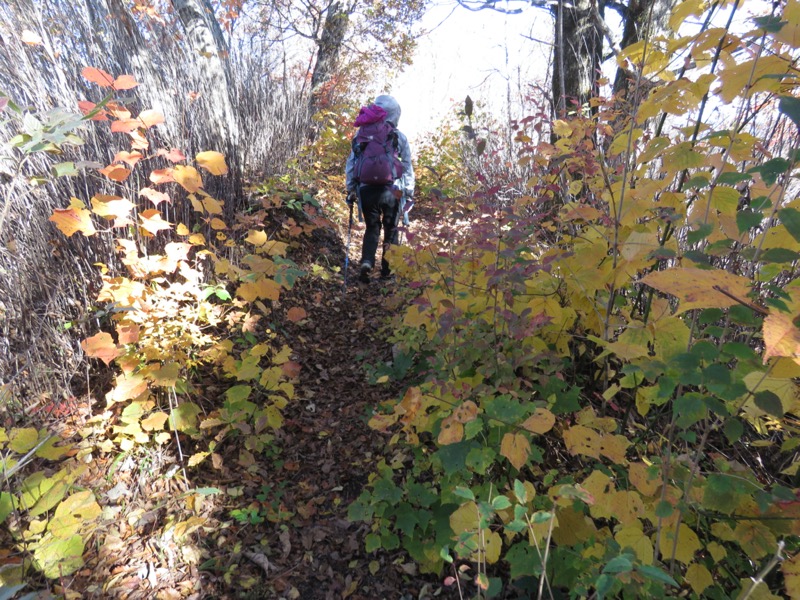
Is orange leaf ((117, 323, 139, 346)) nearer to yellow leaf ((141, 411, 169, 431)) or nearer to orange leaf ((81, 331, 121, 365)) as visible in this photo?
orange leaf ((81, 331, 121, 365))

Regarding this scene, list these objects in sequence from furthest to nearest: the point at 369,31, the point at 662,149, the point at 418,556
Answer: the point at 369,31
the point at 418,556
the point at 662,149

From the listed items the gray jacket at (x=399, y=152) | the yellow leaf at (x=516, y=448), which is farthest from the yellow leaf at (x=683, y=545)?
the gray jacket at (x=399, y=152)

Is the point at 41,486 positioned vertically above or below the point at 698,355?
below

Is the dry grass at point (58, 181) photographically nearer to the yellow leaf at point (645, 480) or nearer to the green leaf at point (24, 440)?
the green leaf at point (24, 440)

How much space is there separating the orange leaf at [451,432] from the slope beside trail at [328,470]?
0.82 meters

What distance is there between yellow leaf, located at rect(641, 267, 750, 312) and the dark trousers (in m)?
3.21

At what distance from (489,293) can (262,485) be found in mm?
1509

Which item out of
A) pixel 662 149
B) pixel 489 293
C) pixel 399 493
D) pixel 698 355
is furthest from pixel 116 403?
pixel 662 149

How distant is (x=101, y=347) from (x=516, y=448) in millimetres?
1814

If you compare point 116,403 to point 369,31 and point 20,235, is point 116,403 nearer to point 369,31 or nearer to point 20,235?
point 20,235

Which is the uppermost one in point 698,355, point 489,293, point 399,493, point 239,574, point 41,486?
point 698,355

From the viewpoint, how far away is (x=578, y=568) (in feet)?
4.16

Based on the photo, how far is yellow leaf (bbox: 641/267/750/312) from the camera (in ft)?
2.56

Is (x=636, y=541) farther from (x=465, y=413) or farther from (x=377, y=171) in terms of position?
(x=377, y=171)
